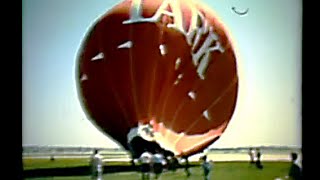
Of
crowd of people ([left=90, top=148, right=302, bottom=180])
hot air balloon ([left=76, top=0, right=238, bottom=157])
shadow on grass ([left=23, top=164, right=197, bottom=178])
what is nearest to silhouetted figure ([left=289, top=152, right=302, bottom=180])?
crowd of people ([left=90, top=148, right=302, bottom=180])

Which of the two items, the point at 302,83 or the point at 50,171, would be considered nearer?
the point at 50,171

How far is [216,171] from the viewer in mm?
2471

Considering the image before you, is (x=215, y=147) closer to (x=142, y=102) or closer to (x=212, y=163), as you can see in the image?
(x=212, y=163)

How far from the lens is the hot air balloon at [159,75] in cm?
245

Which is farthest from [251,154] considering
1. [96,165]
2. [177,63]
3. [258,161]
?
[96,165]

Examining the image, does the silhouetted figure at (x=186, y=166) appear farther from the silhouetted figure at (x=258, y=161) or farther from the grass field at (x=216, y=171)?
the silhouetted figure at (x=258, y=161)

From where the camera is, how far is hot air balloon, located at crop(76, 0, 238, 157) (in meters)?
2.45

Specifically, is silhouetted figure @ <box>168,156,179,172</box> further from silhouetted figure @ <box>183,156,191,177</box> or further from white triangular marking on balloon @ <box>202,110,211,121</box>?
white triangular marking on balloon @ <box>202,110,211,121</box>

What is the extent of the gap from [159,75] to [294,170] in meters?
0.52

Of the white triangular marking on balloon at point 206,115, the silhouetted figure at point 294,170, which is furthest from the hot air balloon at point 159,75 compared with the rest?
the silhouetted figure at point 294,170

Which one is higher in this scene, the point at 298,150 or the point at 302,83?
the point at 302,83

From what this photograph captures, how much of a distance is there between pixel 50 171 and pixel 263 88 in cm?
70
